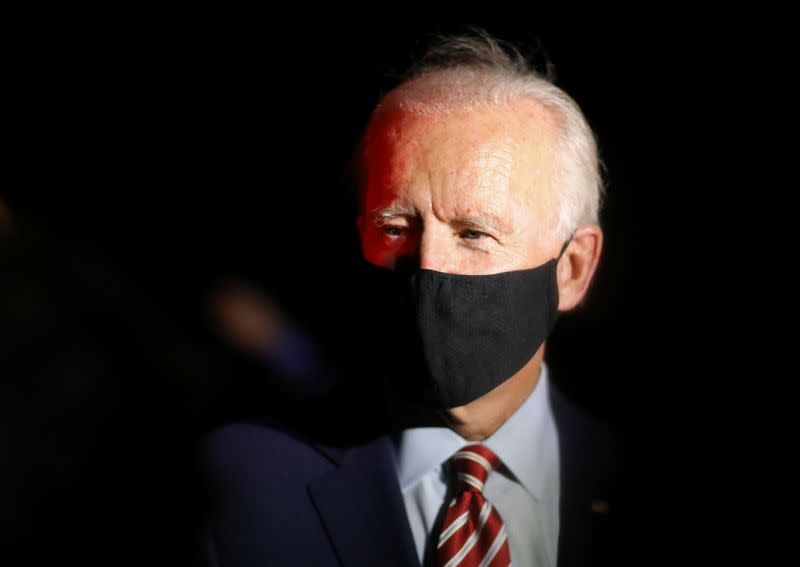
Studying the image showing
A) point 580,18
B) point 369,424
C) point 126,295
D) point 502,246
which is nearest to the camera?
point 502,246

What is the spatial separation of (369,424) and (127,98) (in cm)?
131

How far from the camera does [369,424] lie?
62.9 inches

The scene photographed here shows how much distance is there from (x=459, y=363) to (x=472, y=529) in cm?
40

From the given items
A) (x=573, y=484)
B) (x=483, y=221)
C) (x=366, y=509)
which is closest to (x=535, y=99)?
(x=483, y=221)

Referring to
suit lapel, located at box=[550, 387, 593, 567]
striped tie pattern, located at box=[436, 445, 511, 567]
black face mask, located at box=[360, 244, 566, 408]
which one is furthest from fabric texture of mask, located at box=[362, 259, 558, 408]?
suit lapel, located at box=[550, 387, 593, 567]

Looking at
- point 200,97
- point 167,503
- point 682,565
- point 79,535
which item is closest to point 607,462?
point 682,565

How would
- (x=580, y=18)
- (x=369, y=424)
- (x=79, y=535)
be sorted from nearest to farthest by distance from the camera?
(x=369, y=424)
(x=79, y=535)
(x=580, y=18)

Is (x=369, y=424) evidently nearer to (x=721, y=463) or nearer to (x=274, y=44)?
(x=721, y=463)

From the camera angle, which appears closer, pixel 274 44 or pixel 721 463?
pixel 721 463

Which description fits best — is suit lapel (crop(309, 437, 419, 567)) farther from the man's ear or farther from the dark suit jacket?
the man's ear

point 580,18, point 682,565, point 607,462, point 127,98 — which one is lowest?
point 682,565

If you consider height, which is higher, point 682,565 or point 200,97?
point 200,97

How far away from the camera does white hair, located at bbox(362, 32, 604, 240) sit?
142cm

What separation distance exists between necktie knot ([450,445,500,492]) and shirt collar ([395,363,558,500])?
0.06 ft
